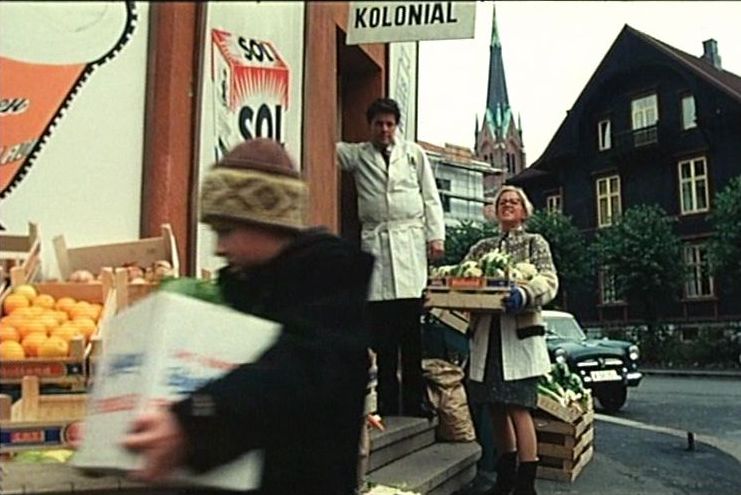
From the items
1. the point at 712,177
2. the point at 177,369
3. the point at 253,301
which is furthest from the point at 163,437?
the point at 712,177

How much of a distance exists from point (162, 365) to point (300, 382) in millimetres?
201

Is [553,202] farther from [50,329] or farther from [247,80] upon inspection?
[50,329]

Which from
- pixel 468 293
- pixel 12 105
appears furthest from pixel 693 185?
pixel 12 105

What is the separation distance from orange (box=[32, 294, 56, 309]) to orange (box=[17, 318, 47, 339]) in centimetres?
24

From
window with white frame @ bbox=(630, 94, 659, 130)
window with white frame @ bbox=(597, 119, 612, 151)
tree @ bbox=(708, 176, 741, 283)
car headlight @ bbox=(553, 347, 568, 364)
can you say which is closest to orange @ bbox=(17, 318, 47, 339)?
car headlight @ bbox=(553, 347, 568, 364)

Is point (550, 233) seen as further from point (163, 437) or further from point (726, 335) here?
point (163, 437)

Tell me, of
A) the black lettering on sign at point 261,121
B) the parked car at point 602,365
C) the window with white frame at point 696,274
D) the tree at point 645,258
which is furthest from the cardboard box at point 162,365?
the window with white frame at point 696,274

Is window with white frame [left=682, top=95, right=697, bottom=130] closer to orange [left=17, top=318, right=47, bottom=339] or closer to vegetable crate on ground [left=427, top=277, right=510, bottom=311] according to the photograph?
vegetable crate on ground [left=427, top=277, right=510, bottom=311]

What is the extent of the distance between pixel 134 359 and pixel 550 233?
31377mm

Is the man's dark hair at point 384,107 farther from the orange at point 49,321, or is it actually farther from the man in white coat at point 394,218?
the orange at point 49,321

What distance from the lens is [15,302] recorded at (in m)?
2.48

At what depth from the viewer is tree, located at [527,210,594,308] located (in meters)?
31.5

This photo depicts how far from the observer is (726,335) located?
1075 inches

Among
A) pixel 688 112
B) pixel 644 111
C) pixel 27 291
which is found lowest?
pixel 27 291
